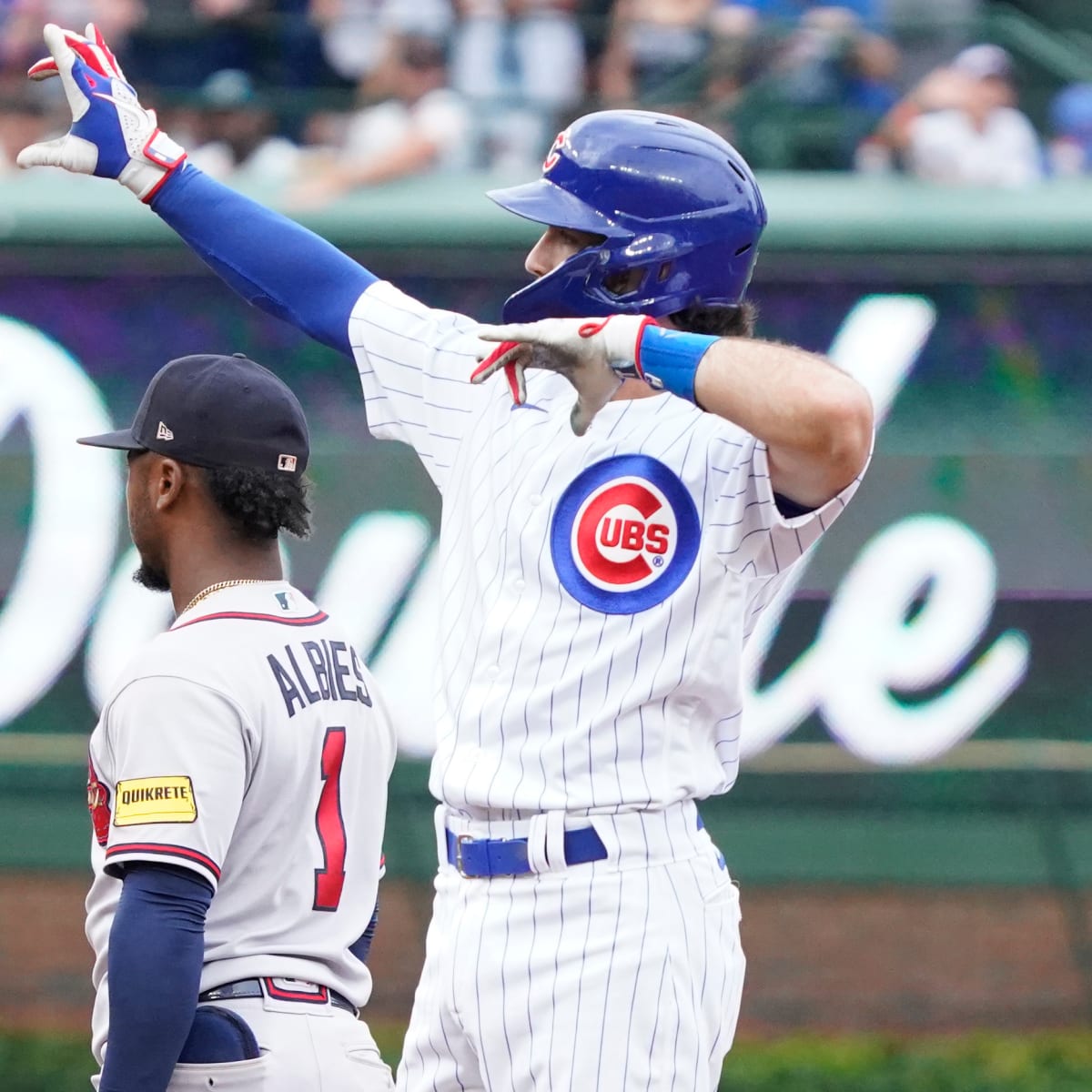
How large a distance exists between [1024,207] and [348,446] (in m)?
2.49

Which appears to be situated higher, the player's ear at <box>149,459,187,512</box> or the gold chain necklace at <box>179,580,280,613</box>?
the player's ear at <box>149,459,187,512</box>

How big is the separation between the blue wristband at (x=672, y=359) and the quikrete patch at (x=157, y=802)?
77 centimetres

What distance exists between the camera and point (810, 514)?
2424 millimetres

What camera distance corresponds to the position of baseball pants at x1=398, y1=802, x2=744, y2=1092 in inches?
93.1

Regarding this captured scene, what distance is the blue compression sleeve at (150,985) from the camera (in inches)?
89.6

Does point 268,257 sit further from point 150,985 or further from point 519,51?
point 519,51

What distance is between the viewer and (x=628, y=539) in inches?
96.4

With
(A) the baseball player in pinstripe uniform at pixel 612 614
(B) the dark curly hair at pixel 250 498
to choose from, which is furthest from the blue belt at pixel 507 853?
(B) the dark curly hair at pixel 250 498

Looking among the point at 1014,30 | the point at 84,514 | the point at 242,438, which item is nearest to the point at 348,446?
the point at 84,514

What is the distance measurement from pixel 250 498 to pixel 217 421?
114 millimetres

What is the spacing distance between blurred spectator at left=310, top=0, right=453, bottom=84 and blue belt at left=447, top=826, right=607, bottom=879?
546 cm

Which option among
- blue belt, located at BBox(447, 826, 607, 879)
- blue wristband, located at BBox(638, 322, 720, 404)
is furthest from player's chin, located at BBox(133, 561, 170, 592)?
blue wristband, located at BBox(638, 322, 720, 404)

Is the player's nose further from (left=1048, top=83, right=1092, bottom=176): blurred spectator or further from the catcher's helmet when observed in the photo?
(left=1048, top=83, right=1092, bottom=176): blurred spectator

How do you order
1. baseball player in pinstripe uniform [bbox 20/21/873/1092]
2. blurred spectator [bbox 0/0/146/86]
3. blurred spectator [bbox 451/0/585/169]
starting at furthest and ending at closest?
1. blurred spectator [bbox 451/0/585/169]
2. blurred spectator [bbox 0/0/146/86]
3. baseball player in pinstripe uniform [bbox 20/21/873/1092]
